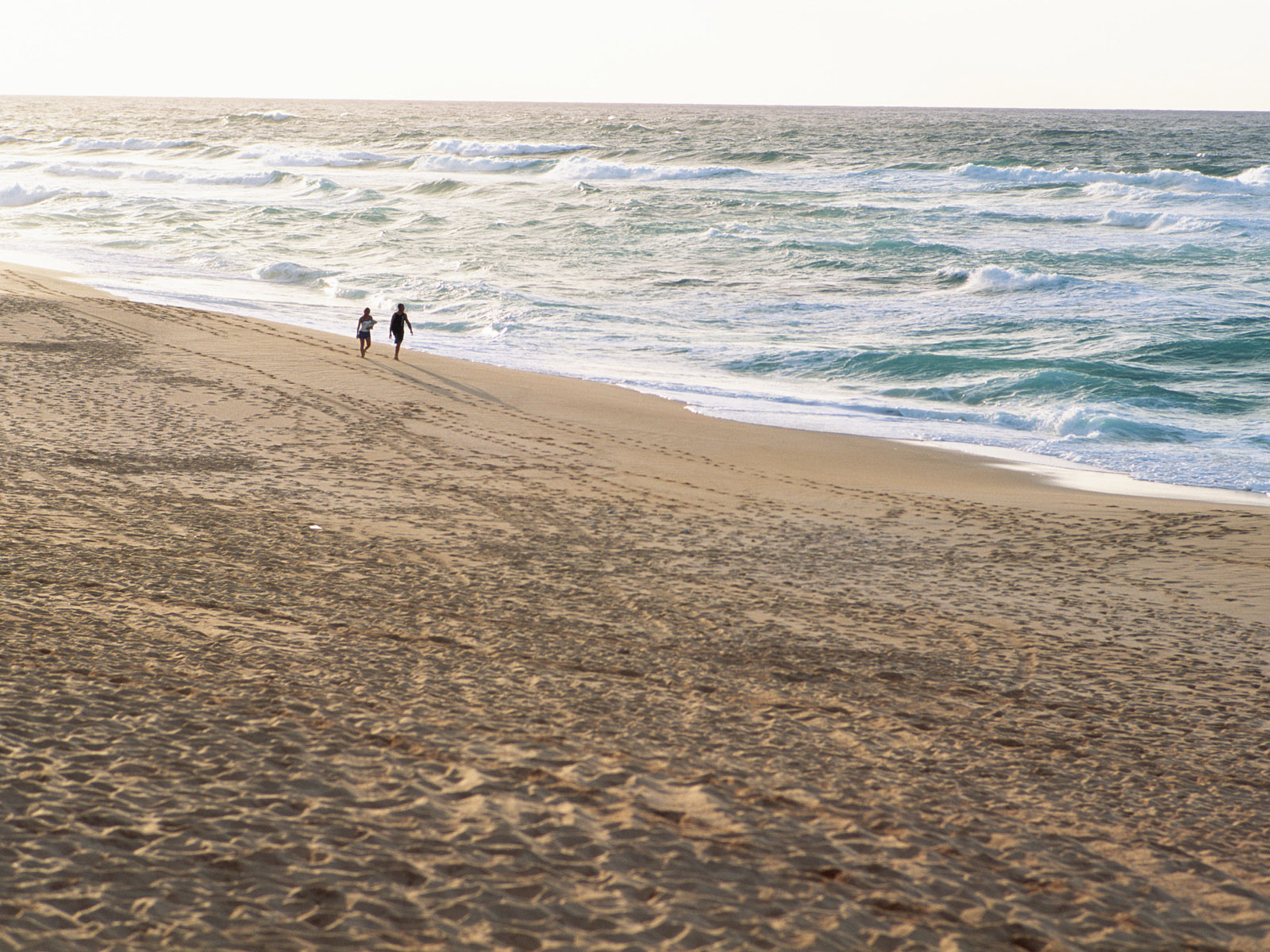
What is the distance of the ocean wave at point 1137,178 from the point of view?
43750mm

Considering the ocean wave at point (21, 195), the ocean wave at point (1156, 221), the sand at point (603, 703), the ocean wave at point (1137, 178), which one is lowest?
the sand at point (603, 703)

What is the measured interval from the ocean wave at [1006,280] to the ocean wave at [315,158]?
146 feet

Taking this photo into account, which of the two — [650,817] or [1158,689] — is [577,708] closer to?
[650,817]

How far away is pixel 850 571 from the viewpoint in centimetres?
928

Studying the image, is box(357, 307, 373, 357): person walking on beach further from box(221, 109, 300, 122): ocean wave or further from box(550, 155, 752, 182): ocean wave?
box(221, 109, 300, 122): ocean wave

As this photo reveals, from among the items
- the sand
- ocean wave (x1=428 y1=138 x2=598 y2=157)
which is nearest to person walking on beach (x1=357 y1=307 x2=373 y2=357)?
the sand

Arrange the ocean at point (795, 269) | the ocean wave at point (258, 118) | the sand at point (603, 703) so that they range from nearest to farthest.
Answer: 1. the sand at point (603, 703)
2. the ocean at point (795, 269)
3. the ocean wave at point (258, 118)

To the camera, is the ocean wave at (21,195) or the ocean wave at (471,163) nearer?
the ocean wave at (21,195)

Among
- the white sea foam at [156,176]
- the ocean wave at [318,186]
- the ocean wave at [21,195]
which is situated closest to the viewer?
the ocean wave at [21,195]

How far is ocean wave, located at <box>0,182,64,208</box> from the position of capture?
1678 inches

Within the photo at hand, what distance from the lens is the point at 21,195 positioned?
43.6 meters

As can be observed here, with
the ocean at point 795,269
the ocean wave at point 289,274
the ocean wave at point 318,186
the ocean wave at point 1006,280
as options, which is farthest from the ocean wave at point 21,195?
the ocean wave at point 1006,280

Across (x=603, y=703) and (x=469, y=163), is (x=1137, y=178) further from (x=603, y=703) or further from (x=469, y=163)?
(x=603, y=703)

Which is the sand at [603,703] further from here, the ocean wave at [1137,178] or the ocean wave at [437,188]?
the ocean wave at [1137,178]
